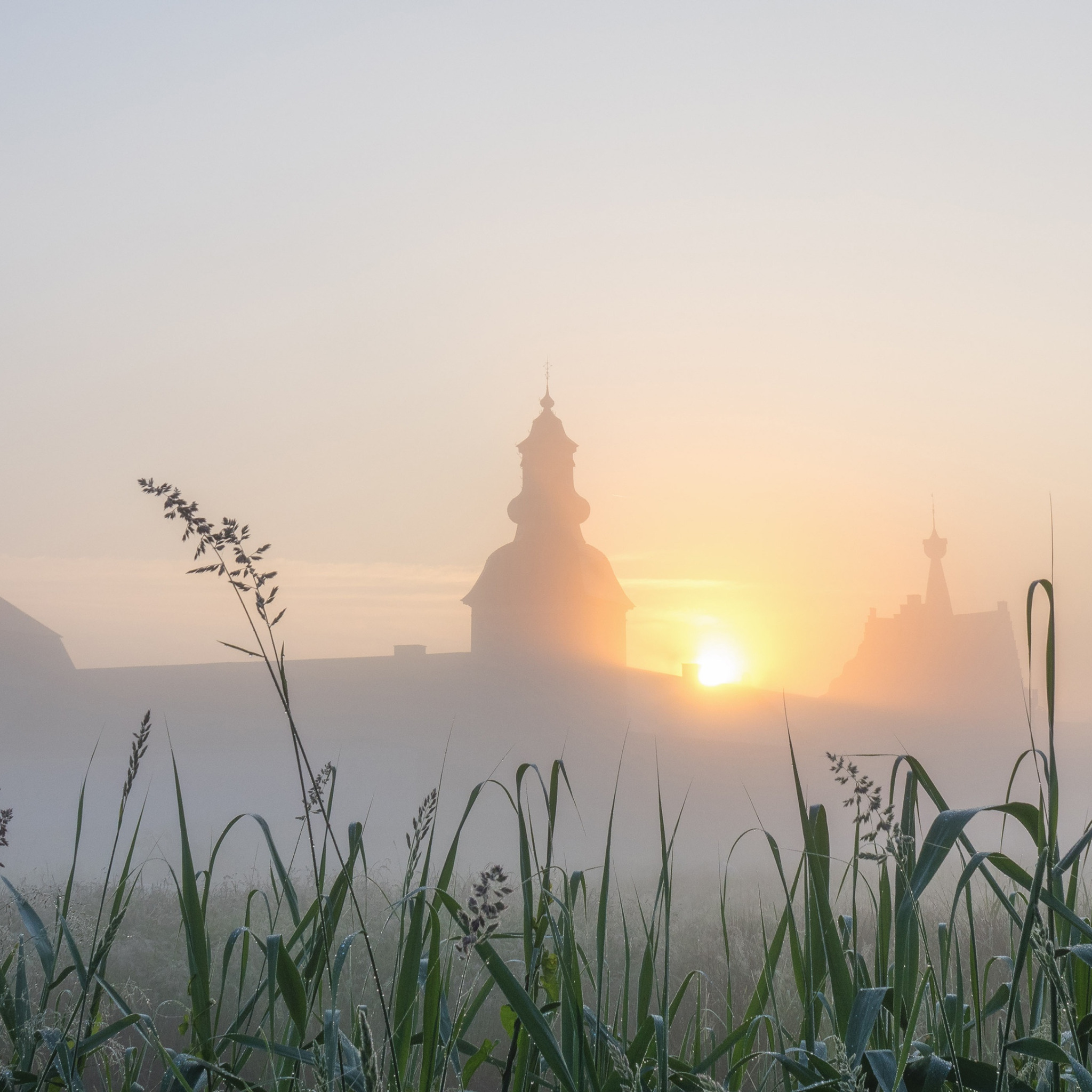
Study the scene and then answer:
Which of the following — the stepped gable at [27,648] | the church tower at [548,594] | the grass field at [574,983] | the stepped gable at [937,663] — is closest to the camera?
the grass field at [574,983]

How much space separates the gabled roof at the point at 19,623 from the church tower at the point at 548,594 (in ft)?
55.2

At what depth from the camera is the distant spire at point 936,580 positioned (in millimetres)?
47625

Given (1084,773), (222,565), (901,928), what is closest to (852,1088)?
(901,928)

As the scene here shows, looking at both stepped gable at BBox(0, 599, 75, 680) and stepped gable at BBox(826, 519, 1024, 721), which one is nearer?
stepped gable at BBox(0, 599, 75, 680)

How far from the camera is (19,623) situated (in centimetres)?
3856

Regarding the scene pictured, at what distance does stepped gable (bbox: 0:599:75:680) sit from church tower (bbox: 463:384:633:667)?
16.2 metres

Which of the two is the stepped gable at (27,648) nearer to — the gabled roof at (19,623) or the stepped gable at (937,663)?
the gabled roof at (19,623)

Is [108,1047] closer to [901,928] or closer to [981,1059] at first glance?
[901,928]

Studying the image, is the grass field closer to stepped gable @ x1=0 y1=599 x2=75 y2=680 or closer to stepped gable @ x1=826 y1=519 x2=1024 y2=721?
stepped gable @ x1=0 y1=599 x2=75 y2=680

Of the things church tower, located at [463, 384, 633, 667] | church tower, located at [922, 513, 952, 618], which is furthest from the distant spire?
church tower, located at [463, 384, 633, 667]

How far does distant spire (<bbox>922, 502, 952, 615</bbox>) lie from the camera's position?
1875 inches

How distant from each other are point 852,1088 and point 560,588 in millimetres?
35794

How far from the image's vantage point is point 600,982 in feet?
4.72

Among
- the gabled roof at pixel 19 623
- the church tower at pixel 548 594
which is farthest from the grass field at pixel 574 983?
the gabled roof at pixel 19 623
